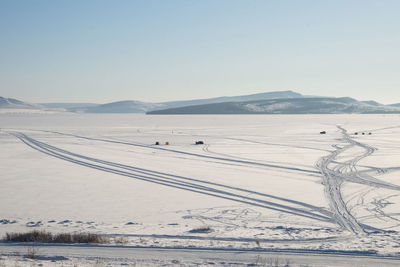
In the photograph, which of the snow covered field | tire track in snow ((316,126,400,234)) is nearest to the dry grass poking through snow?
the snow covered field

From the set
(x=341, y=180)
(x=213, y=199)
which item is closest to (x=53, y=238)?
(x=213, y=199)

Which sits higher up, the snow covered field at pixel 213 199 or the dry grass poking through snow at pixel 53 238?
the dry grass poking through snow at pixel 53 238

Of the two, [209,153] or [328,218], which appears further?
[209,153]

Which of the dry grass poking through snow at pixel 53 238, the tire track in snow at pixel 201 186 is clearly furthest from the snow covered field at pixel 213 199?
the dry grass poking through snow at pixel 53 238

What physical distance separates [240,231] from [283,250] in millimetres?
2441

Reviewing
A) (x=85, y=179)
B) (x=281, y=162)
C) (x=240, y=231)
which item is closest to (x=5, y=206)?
(x=85, y=179)

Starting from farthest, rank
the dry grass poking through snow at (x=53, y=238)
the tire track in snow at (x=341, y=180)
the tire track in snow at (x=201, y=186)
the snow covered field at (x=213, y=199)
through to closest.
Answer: the tire track in snow at (x=201, y=186) < the tire track in snow at (x=341, y=180) < the snow covered field at (x=213, y=199) < the dry grass poking through snow at (x=53, y=238)

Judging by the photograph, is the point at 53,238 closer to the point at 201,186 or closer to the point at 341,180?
the point at 201,186

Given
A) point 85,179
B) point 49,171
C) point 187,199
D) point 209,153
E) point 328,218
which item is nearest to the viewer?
point 328,218

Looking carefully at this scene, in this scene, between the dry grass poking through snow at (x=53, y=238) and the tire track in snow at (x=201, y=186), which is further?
the tire track in snow at (x=201, y=186)

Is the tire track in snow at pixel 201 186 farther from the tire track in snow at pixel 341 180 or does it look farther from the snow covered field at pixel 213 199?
the tire track in snow at pixel 341 180

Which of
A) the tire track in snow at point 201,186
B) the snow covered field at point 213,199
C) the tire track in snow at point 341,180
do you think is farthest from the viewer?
the tire track in snow at point 201,186

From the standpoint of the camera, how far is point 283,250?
1044 centimetres

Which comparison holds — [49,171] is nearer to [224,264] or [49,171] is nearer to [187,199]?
[187,199]
